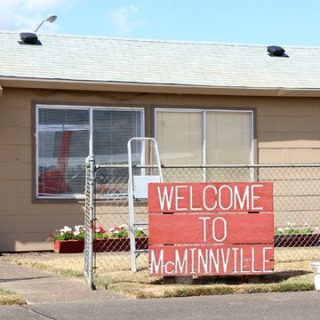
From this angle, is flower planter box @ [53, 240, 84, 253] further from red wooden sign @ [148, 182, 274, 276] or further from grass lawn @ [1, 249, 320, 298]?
red wooden sign @ [148, 182, 274, 276]

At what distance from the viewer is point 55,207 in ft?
48.3

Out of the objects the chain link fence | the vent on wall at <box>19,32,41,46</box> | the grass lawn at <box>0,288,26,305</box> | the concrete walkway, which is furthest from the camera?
the vent on wall at <box>19,32,41,46</box>

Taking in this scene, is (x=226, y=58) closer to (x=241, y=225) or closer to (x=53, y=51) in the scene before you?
(x=53, y=51)

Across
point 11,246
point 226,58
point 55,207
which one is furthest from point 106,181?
point 226,58

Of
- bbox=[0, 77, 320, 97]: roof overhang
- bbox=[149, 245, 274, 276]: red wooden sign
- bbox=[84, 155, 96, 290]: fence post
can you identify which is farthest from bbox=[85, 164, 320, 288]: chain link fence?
bbox=[149, 245, 274, 276]: red wooden sign

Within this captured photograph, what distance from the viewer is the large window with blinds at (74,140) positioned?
48.4ft

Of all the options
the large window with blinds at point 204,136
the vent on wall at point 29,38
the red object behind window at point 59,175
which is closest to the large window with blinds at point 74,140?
the red object behind window at point 59,175

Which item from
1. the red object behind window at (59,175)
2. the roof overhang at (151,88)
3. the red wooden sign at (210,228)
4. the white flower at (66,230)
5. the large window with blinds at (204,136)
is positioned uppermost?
the roof overhang at (151,88)

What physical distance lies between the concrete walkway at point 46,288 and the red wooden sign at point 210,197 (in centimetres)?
123

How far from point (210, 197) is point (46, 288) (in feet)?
7.32

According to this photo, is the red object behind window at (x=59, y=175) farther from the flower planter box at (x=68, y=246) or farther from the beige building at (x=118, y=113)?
the flower planter box at (x=68, y=246)

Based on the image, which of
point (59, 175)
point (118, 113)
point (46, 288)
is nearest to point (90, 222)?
point (46, 288)

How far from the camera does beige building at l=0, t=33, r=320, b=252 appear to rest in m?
14.5

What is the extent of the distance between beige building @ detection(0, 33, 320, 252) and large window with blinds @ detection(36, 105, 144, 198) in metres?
0.02
